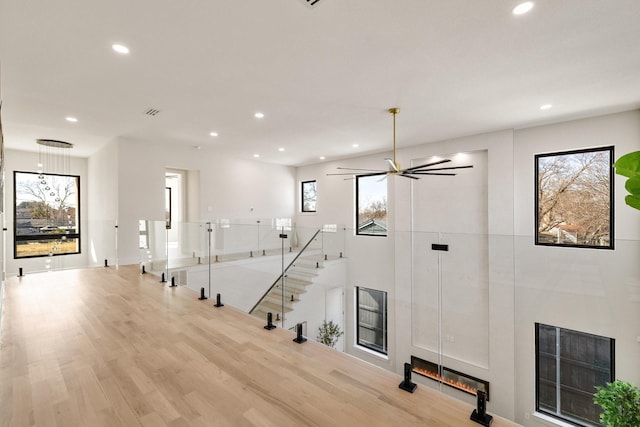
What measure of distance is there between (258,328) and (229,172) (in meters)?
6.14

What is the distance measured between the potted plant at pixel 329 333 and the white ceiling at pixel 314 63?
4.40 m

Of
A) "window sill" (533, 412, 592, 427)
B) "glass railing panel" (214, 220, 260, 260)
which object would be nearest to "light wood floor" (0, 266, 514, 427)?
"glass railing panel" (214, 220, 260, 260)

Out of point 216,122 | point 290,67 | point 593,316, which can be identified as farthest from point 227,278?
point 593,316

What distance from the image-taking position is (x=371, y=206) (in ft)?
27.6

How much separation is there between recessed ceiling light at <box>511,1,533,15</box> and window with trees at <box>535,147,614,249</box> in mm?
4071

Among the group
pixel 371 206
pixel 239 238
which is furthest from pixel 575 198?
pixel 239 238

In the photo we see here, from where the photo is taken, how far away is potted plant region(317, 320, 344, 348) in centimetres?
677

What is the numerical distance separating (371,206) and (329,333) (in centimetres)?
356

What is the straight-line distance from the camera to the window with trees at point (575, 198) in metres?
5.04

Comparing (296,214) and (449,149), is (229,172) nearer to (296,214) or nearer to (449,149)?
(296,214)

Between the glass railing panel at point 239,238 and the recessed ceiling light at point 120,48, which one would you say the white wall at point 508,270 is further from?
the recessed ceiling light at point 120,48

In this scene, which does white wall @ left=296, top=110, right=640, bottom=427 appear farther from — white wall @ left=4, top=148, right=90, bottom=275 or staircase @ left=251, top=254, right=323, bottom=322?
white wall @ left=4, top=148, right=90, bottom=275

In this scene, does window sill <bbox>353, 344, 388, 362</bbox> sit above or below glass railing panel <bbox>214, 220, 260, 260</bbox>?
below

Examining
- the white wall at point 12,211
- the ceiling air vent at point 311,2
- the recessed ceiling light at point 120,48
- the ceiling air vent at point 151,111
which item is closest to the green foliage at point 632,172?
the ceiling air vent at point 311,2
